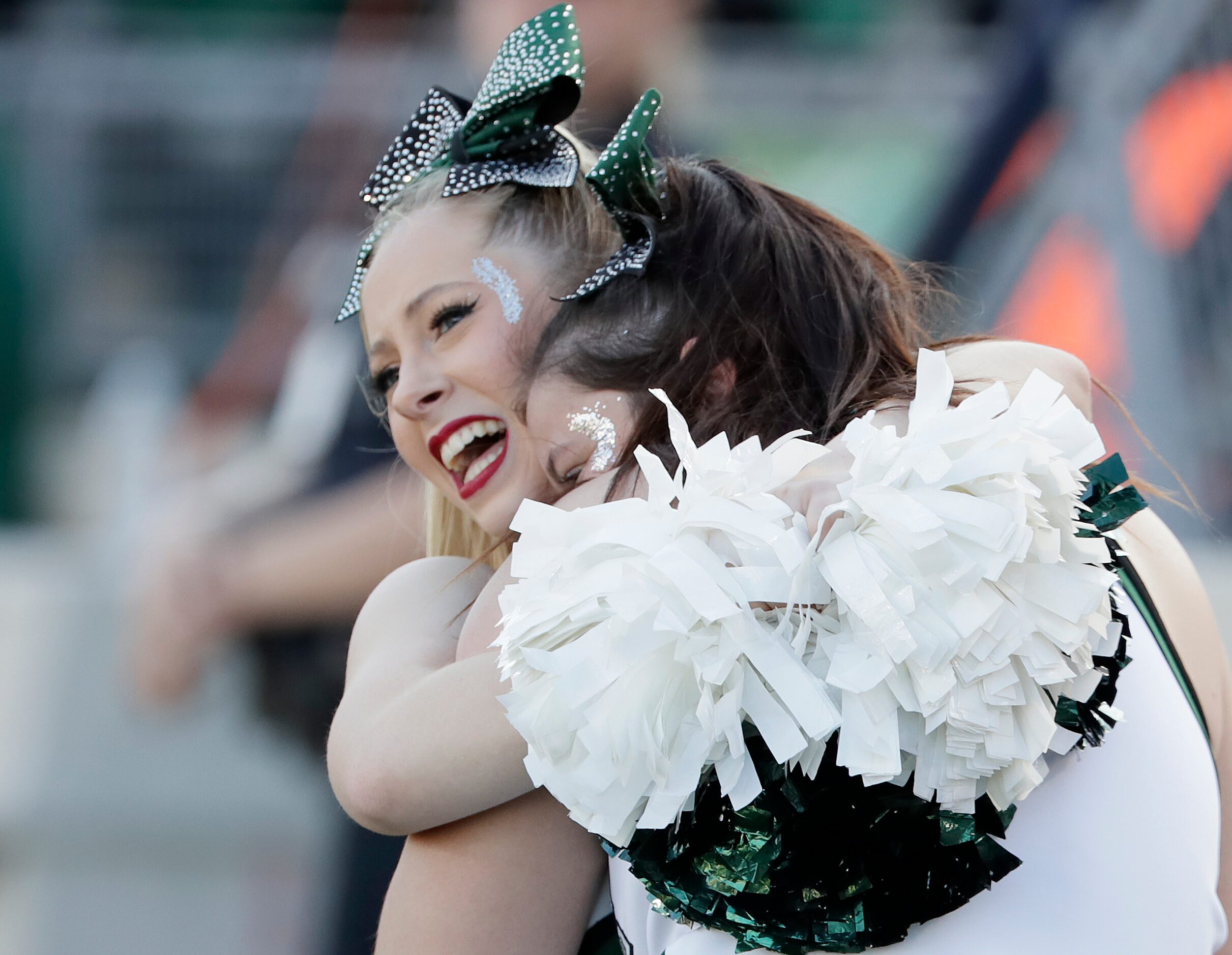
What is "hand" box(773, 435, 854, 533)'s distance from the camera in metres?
0.85

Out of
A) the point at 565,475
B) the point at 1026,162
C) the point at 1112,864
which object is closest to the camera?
the point at 1112,864

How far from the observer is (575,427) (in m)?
1.37

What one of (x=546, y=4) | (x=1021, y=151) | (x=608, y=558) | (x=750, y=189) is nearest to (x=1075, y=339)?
(x=1021, y=151)

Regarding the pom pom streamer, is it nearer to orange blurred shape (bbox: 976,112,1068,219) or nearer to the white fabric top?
the white fabric top

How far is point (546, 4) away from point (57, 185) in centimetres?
357

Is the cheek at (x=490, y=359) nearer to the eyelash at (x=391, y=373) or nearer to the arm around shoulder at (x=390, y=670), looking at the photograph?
the eyelash at (x=391, y=373)

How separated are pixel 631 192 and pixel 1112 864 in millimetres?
776

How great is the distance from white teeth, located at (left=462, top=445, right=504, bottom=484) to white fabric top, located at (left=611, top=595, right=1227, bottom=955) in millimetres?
555

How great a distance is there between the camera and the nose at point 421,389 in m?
1.50

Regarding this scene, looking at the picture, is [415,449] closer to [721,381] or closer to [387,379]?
[387,379]

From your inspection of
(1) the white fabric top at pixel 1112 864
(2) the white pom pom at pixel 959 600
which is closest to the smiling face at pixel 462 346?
(1) the white fabric top at pixel 1112 864

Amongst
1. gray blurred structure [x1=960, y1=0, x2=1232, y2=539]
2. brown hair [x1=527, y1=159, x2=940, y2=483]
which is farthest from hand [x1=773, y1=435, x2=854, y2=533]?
gray blurred structure [x1=960, y1=0, x2=1232, y2=539]

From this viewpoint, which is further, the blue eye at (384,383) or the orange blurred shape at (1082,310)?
the orange blurred shape at (1082,310)

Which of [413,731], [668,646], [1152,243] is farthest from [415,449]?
[1152,243]
